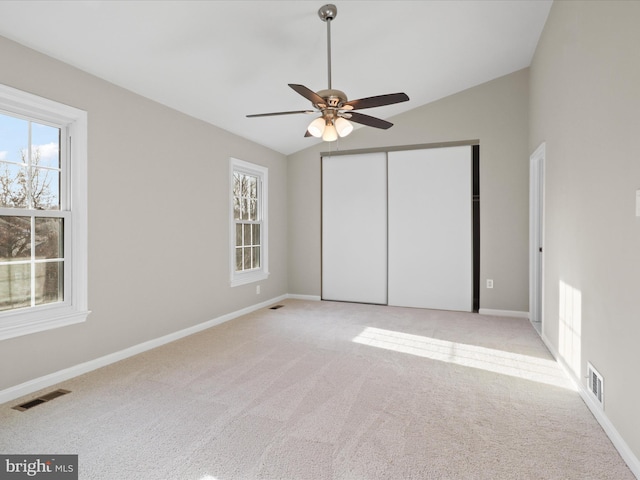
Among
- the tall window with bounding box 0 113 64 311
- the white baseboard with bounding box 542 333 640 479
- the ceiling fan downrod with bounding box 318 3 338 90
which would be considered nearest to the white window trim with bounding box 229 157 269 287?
the tall window with bounding box 0 113 64 311

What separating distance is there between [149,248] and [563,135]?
12.8ft

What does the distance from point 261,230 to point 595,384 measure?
4427 mm

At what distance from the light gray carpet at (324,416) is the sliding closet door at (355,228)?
2144 millimetres

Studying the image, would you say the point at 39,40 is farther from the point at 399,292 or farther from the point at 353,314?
the point at 399,292

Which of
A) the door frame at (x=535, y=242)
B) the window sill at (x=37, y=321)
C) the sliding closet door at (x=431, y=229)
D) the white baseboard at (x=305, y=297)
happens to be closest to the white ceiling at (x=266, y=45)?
the sliding closet door at (x=431, y=229)

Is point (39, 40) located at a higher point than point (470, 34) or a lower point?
lower

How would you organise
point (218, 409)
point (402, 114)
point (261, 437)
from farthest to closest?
point (402, 114) → point (218, 409) → point (261, 437)

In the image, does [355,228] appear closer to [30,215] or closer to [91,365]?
[91,365]

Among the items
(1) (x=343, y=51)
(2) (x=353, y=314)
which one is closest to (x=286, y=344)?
(2) (x=353, y=314)

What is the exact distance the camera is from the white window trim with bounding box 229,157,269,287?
5.00 meters

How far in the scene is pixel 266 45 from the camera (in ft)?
11.0

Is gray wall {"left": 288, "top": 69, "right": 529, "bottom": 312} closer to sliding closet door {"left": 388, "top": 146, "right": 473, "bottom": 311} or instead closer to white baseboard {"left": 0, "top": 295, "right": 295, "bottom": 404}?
sliding closet door {"left": 388, "top": 146, "right": 473, "bottom": 311}

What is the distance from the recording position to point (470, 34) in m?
3.88

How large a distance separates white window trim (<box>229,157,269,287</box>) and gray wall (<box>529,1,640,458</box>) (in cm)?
365
